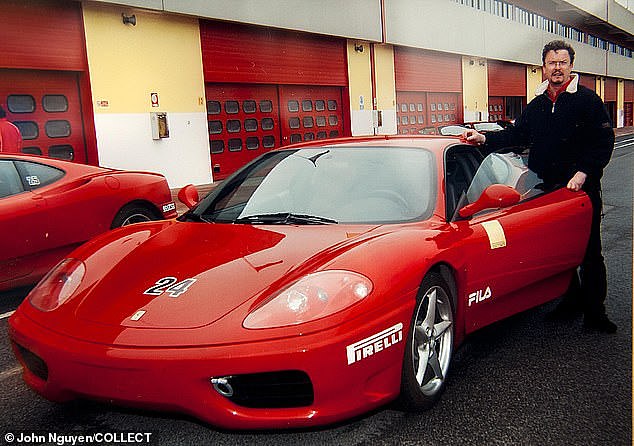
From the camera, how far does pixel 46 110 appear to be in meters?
11.3

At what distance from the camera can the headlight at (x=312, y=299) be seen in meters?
2.24

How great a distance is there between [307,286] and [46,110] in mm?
10335

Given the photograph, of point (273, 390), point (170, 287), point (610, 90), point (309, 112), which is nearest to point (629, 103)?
point (610, 90)

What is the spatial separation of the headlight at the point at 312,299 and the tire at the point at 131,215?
11.7 ft

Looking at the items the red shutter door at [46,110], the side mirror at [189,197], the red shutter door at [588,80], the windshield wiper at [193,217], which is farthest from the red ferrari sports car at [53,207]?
the red shutter door at [588,80]

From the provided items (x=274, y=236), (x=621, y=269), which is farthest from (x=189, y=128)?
(x=274, y=236)

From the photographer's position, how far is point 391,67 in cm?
2091

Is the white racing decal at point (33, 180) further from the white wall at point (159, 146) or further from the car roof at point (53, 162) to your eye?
Answer: the white wall at point (159, 146)

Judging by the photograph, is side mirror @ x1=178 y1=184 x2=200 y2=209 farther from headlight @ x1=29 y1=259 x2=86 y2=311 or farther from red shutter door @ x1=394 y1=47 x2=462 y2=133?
red shutter door @ x1=394 y1=47 x2=462 y2=133

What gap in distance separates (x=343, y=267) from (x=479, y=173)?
154 cm

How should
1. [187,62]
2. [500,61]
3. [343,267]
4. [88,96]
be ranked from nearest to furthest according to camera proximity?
[343,267]
[88,96]
[187,62]
[500,61]

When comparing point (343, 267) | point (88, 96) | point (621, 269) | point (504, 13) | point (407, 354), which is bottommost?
point (621, 269)

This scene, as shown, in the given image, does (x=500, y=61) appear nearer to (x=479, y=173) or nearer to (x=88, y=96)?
(x=88, y=96)

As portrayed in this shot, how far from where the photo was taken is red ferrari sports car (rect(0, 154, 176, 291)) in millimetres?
4711
